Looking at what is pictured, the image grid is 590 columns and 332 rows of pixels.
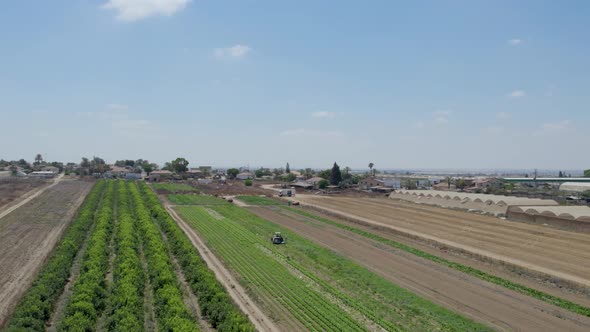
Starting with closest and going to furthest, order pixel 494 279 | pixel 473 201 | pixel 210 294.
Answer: pixel 210 294, pixel 494 279, pixel 473 201

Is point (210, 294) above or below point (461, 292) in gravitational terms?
above

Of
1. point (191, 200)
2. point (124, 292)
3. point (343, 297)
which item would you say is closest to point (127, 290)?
point (124, 292)

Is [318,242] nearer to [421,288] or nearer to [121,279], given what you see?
[421,288]

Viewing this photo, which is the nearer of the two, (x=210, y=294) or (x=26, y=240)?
(x=210, y=294)

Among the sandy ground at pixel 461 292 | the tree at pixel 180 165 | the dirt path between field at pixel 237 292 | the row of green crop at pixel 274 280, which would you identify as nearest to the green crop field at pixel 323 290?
the row of green crop at pixel 274 280

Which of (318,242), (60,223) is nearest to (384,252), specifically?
(318,242)

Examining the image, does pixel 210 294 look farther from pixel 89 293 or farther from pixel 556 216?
pixel 556 216

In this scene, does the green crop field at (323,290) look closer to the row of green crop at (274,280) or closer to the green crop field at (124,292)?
the row of green crop at (274,280)

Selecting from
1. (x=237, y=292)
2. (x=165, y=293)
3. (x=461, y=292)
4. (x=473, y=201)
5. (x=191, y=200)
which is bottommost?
(x=461, y=292)

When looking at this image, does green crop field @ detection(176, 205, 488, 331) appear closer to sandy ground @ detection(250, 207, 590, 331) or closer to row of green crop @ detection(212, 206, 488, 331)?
row of green crop @ detection(212, 206, 488, 331)
